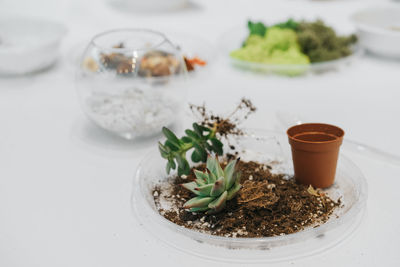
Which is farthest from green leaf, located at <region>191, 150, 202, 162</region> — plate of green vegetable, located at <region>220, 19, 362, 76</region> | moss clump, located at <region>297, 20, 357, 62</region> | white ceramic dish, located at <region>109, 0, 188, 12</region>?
white ceramic dish, located at <region>109, 0, 188, 12</region>

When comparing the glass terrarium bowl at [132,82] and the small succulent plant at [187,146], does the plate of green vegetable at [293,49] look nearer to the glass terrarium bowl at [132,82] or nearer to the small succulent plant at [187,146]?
the glass terrarium bowl at [132,82]

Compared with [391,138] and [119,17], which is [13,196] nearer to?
[391,138]

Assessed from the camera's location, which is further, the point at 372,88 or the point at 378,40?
the point at 378,40

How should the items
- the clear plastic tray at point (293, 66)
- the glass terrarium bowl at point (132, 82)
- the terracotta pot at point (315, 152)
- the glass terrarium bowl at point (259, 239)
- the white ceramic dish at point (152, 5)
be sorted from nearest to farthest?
the glass terrarium bowl at point (259, 239) → the terracotta pot at point (315, 152) → the glass terrarium bowl at point (132, 82) → the clear plastic tray at point (293, 66) → the white ceramic dish at point (152, 5)

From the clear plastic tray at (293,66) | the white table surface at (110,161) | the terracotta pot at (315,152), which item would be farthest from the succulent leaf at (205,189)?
the clear plastic tray at (293,66)

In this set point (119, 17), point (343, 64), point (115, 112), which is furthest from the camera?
point (119, 17)

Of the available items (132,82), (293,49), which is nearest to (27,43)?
(132,82)

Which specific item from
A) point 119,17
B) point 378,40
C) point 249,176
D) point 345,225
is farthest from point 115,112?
point 119,17
